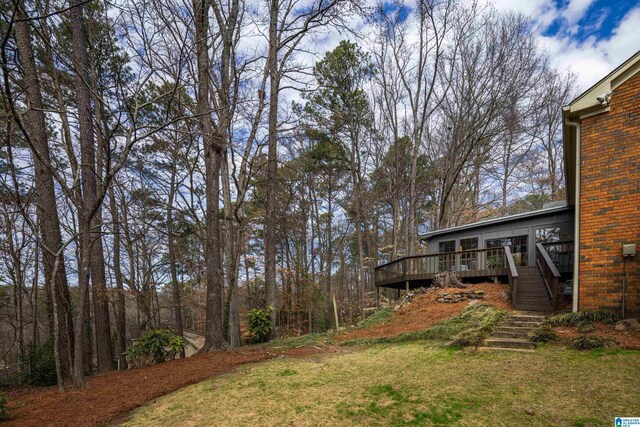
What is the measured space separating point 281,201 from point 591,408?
17416 mm

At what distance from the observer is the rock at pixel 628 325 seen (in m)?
5.40

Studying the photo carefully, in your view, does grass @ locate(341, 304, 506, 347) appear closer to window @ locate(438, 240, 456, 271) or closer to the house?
the house

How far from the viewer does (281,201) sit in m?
19.5

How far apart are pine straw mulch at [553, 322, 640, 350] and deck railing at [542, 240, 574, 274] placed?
502 centimetres

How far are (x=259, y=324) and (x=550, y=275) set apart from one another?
335 inches

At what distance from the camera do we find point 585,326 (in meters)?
5.86

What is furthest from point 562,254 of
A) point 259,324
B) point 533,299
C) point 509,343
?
point 259,324

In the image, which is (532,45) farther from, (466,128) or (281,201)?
(281,201)

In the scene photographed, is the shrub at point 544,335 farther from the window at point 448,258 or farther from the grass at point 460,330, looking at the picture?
the window at point 448,258

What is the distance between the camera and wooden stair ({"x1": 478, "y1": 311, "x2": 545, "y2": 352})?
570 cm

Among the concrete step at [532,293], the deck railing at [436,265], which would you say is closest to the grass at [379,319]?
the deck railing at [436,265]

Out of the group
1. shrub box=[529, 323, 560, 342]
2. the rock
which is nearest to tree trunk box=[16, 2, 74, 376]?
shrub box=[529, 323, 560, 342]

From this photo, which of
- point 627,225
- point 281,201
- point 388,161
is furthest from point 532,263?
point 281,201

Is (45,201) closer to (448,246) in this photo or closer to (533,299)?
(533,299)
